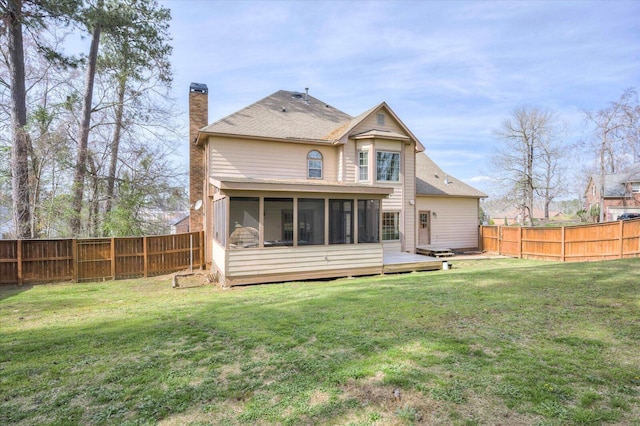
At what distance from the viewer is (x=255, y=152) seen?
12.7 metres

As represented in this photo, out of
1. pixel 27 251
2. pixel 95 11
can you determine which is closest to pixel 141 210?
pixel 27 251

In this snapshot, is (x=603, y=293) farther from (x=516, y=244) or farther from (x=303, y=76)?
(x=303, y=76)

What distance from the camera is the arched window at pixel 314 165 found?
1363 centimetres

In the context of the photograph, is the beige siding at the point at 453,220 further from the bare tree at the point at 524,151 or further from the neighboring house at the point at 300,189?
the bare tree at the point at 524,151

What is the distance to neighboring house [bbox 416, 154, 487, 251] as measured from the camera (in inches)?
672

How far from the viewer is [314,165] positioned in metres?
13.8

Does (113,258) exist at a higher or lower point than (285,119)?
lower

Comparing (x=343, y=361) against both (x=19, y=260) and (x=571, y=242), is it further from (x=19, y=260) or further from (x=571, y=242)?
(x=571, y=242)

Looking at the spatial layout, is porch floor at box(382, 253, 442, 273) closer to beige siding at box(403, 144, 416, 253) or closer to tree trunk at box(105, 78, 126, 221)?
beige siding at box(403, 144, 416, 253)

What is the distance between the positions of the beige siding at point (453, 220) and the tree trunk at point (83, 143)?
15.6 m

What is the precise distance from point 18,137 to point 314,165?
35.8 ft

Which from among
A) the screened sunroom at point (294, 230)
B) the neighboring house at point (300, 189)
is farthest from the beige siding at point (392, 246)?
the screened sunroom at point (294, 230)

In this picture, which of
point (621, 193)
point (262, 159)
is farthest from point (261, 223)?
point (621, 193)

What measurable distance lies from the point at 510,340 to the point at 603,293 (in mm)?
3337
